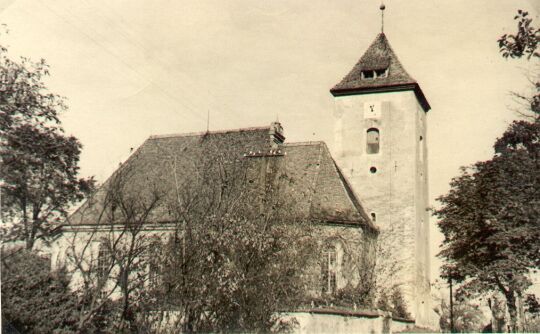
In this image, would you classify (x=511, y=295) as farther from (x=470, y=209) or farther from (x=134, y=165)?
(x=134, y=165)

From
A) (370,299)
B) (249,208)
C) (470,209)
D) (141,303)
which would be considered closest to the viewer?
(141,303)

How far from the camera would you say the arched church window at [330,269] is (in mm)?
24750

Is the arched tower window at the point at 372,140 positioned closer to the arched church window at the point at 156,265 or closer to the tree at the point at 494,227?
the tree at the point at 494,227

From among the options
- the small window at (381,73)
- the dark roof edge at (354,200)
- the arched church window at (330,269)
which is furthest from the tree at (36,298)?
the small window at (381,73)

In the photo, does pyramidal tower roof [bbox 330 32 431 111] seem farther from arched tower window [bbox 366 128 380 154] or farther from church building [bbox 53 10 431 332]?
arched tower window [bbox 366 128 380 154]

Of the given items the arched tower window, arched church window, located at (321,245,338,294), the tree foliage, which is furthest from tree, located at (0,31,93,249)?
the arched tower window

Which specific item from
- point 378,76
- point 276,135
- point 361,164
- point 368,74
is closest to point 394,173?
point 361,164

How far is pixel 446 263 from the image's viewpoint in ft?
103

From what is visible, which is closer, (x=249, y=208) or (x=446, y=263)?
(x=249, y=208)

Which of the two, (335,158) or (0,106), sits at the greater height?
(335,158)

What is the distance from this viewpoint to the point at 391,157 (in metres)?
30.4

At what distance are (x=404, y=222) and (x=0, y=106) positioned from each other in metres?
22.2

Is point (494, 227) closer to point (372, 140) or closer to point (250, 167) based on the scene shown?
point (372, 140)

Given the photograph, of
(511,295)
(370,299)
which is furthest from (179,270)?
(511,295)
